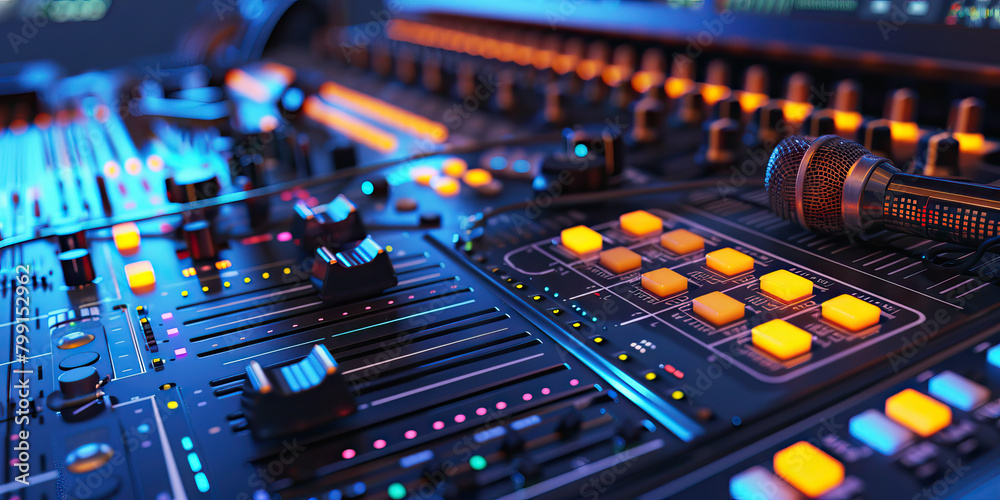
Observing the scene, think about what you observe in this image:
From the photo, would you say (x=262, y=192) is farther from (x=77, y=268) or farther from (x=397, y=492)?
(x=397, y=492)

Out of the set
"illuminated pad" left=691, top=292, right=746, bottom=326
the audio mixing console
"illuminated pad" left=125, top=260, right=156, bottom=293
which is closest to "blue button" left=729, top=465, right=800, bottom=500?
the audio mixing console

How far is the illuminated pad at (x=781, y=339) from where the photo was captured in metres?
0.65

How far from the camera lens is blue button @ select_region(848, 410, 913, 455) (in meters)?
0.52

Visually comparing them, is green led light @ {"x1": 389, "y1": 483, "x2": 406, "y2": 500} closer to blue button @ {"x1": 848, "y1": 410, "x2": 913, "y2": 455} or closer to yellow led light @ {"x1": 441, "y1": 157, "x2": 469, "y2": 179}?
blue button @ {"x1": 848, "y1": 410, "x2": 913, "y2": 455}

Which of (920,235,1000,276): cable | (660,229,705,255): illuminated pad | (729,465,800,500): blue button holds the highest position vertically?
(660,229,705,255): illuminated pad

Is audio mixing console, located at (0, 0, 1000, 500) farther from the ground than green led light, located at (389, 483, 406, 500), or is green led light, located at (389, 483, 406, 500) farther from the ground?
audio mixing console, located at (0, 0, 1000, 500)

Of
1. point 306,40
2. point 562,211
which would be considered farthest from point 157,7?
point 562,211

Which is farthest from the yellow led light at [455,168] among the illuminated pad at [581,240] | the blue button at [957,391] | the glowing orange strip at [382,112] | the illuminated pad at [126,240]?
the blue button at [957,391]

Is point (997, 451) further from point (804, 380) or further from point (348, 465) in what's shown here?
point (348, 465)

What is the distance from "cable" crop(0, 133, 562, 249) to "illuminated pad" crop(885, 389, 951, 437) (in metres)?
0.93

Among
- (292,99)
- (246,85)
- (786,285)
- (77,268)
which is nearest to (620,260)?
(786,285)

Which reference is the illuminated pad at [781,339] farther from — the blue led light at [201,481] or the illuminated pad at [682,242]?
the blue led light at [201,481]

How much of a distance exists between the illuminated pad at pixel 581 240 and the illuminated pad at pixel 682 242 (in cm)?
8

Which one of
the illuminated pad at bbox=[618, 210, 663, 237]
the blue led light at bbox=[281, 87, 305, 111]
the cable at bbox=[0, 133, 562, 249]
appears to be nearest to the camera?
the illuminated pad at bbox=[618, 210, 663, 237]
